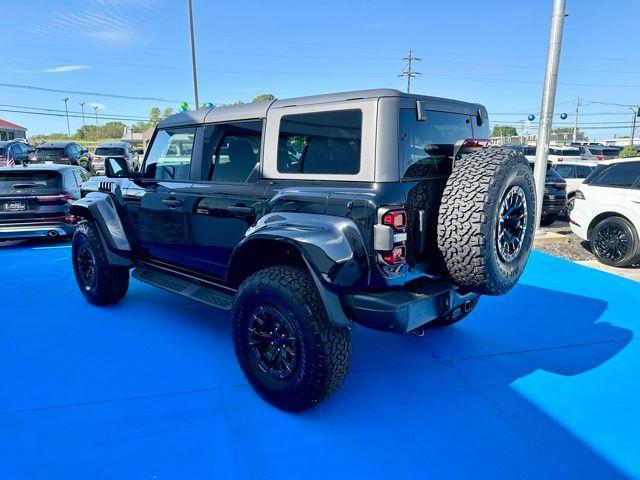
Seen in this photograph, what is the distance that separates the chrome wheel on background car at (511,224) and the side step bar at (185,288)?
1.86m

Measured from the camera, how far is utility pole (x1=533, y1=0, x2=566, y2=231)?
8.06 metres

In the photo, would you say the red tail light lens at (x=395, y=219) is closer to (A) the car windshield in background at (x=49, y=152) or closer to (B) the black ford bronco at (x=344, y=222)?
(B) the black ford bronco at (x=344, y=222)

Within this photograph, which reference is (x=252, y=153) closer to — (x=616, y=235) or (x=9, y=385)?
(x=9, y=385)

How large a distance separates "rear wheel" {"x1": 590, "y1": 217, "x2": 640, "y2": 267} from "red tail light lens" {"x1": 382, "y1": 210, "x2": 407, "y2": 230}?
17.9ft

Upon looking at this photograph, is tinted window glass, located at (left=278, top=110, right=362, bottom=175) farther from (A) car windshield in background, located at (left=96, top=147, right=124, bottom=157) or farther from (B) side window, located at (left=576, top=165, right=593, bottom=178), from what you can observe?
(A) car windshield in background, located at (left=96, top=147, right=124, bottom=157)

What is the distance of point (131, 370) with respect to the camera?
333cm

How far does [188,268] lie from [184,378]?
3.31 feet

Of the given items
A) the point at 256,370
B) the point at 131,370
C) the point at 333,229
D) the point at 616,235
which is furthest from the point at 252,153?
the point at 616,235

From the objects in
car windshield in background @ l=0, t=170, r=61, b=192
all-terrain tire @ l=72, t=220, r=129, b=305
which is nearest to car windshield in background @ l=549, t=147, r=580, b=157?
car windshield in background @ l=0, t=170, r=61, b=192

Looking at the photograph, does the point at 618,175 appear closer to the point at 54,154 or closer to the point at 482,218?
the point at 482,218

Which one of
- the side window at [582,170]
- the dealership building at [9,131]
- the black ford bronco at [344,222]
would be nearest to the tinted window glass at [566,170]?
the side window at [582,170]

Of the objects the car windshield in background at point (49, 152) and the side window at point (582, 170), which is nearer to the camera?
the side window at point (582, 170)

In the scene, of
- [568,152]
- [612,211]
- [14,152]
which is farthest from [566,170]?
[14,152]

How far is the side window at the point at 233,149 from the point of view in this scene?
3.26m
